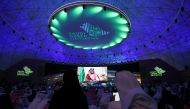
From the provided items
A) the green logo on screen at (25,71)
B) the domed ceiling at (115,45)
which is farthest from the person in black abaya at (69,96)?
the green logo on screen at (25,71)

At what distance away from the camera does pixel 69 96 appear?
3.39m

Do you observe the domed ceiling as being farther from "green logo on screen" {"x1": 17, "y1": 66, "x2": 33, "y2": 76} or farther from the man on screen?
the man on screen

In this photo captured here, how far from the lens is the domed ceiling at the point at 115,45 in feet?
77.6

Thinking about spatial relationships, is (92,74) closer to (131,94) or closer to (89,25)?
(89,25)

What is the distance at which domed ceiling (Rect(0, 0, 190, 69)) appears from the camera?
77.6ft

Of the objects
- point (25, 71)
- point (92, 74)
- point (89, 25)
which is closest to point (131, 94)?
point (89, 25)

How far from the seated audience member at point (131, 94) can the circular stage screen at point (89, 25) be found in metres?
19.2

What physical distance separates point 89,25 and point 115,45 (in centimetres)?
659

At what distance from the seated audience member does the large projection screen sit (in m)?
23.6

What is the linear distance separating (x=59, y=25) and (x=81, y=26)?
255 centimetres

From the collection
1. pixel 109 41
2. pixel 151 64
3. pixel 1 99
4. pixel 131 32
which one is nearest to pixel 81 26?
pixel 109 41

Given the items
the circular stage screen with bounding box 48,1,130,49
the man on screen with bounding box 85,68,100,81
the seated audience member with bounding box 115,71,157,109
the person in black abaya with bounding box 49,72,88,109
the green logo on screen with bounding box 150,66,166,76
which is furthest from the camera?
the green logo on screen with bounding box 150,66,166,76

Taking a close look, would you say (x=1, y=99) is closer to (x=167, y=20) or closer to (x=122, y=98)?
(x=122, y=98)

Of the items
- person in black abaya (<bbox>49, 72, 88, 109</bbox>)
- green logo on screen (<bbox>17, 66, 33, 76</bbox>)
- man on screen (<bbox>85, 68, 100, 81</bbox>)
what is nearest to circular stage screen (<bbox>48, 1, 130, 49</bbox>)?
man on screen (<bbox>85, 68, 100, 81</bbox>)
